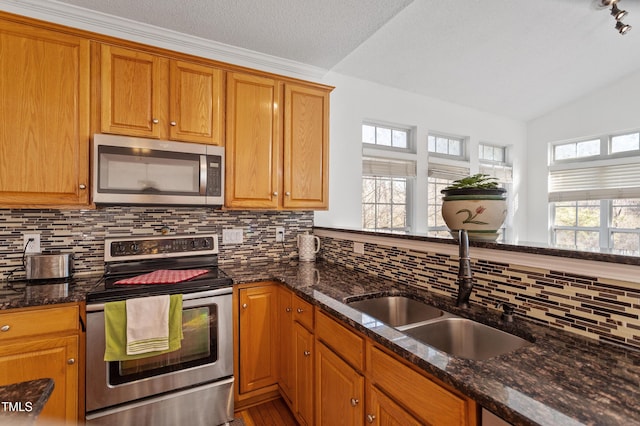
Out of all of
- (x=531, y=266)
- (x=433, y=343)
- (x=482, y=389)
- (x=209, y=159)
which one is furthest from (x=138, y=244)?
(x=531, y=266)

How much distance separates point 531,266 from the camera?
3.84ft

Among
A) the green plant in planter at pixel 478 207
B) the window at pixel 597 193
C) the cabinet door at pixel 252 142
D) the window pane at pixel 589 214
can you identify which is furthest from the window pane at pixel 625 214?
the cabinet door at pixel 252 142

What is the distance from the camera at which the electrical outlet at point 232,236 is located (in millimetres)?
2391

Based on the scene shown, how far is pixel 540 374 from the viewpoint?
82 centimetres

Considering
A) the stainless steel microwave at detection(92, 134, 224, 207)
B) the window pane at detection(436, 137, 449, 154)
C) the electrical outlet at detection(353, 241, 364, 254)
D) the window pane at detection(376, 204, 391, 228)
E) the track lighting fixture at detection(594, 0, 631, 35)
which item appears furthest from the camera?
the window pane at detection(436, 137, 449, 154)

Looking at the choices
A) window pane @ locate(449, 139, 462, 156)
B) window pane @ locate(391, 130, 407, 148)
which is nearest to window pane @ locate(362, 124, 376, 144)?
window pane @ locate(391, 130, 407, 148)

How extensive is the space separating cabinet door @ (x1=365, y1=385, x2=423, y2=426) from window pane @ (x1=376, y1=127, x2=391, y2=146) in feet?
8.58

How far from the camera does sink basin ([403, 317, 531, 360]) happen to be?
45.4 inches

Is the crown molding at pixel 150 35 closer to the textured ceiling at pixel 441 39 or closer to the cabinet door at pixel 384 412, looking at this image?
the textured ceiling at pixel 441 39

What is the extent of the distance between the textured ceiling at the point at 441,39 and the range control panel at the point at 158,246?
4.71ft

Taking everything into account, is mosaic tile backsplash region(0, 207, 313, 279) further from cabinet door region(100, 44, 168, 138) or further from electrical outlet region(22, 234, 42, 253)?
cabinet door region(100, 44, 168, 138)

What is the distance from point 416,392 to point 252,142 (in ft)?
6.07

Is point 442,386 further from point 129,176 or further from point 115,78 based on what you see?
point 115,78

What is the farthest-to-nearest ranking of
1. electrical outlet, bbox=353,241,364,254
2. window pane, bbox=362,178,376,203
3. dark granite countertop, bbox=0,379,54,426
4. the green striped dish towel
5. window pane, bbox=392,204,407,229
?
1. window pane, bbox=392,204,407,229
2. window pane, bbox=362,178,376,203
3. electrical outlet, bbox=353,241,364,254
4. the green striped dish towel
5. dark granite countertop, bbox=0,379,54,426
